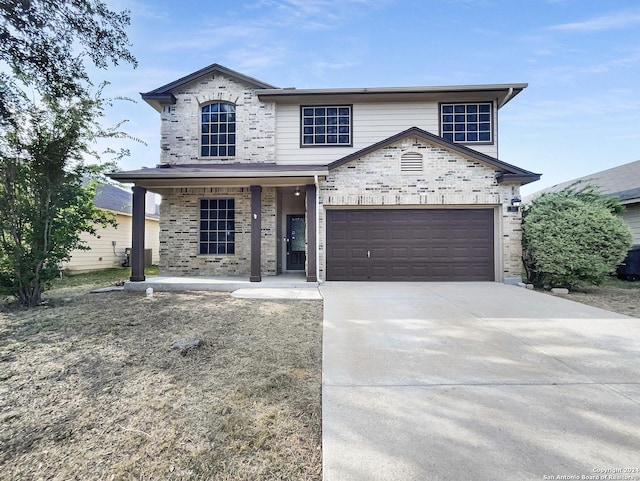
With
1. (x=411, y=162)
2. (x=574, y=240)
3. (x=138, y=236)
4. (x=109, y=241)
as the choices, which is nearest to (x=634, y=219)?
(x=574, y=240)

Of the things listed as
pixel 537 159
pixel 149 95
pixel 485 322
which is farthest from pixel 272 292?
pixel 537 159

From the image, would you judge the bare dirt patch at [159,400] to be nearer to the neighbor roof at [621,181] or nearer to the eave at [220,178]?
the eave at [220,178]

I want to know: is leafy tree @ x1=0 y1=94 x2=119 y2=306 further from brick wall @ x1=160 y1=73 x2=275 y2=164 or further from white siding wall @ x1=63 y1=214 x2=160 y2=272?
white siding wall @ x1=63 y1=214 x2=160 y2=272

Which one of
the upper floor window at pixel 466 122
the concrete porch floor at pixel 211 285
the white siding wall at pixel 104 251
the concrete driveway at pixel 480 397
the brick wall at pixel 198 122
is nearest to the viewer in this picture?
the concrete driveway at pixel 480 397

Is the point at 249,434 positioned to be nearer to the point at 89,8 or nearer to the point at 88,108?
the point at 88,108

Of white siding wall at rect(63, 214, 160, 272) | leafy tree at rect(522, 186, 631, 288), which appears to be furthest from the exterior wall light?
white siding wall at rect(63, 214, 160, 272)

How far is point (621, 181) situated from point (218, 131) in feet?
59.2

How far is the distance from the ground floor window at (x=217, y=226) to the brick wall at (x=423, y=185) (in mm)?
3287

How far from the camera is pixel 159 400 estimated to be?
2680 millimetres

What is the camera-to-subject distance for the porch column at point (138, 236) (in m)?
8.79

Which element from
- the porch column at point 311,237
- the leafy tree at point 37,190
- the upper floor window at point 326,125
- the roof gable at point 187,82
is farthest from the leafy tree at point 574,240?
the leafy tree at point 37,190

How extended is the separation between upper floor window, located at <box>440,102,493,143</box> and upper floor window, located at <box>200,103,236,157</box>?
752cm

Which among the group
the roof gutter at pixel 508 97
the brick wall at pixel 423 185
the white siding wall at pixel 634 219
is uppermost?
the roof gutter at pixel 508 97

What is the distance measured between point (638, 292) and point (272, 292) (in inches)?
382
